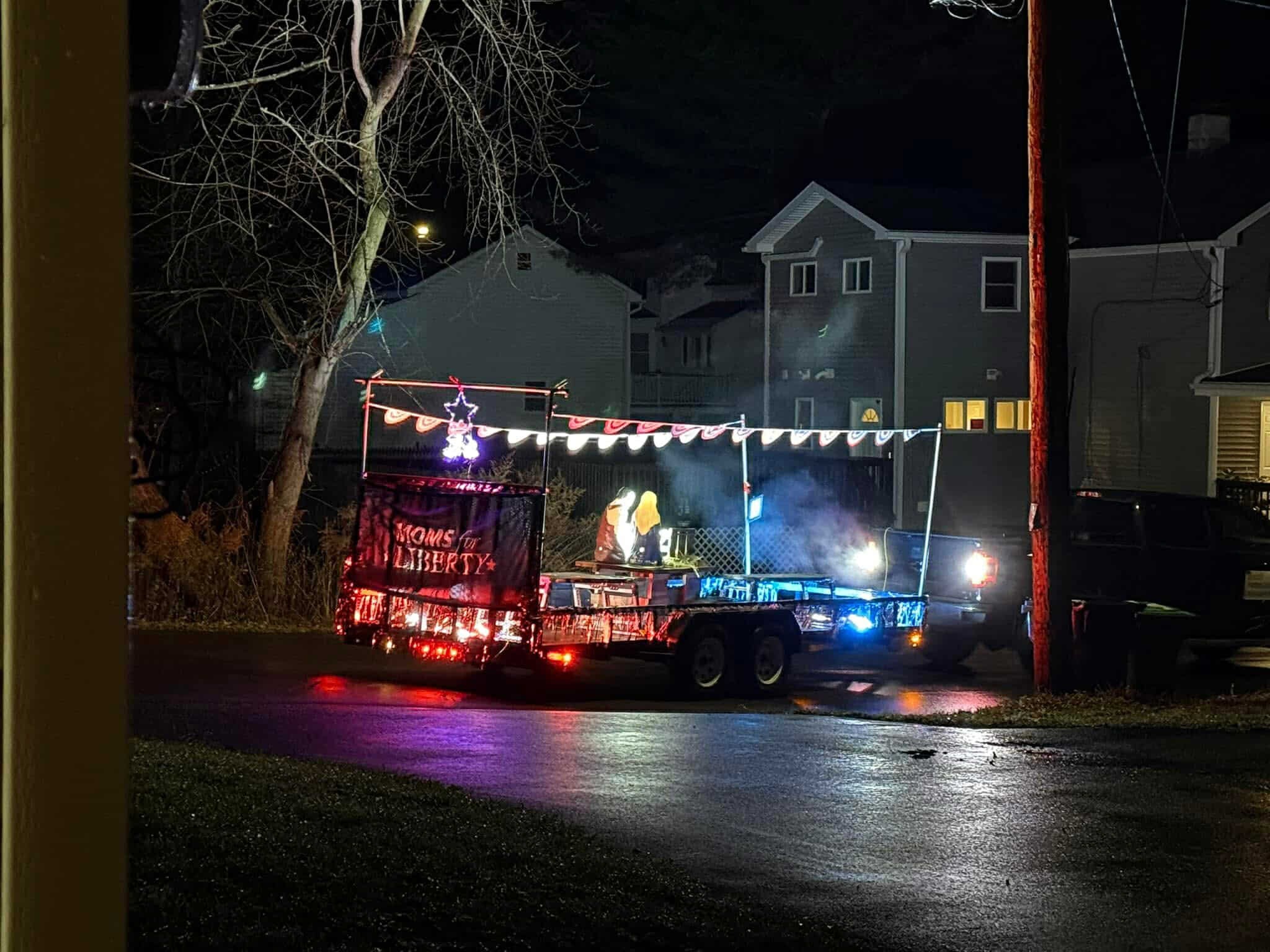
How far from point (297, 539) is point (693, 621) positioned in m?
8.61

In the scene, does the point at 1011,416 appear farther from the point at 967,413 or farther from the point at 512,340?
the point at 512,340

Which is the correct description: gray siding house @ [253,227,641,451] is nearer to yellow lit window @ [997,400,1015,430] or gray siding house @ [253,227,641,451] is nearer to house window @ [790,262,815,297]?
house window @ [790,262,815,297]

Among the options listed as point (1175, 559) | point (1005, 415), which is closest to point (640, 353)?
point (1005, 415)

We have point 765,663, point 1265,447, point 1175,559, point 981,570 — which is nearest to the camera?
point 765,663

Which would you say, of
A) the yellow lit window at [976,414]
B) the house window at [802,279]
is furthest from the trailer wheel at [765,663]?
the house window at [802,279]

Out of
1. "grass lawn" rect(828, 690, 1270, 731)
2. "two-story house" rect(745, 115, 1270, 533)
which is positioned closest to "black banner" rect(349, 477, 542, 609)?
"grass lawn" rect(828, 690, 1270, 731)

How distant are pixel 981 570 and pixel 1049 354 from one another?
3442mm

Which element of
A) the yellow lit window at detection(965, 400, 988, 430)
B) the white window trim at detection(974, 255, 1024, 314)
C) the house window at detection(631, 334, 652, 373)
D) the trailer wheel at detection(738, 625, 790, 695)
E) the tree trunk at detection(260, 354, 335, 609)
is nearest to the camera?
the trailer wheel at detection(738, 625, 790, 695)

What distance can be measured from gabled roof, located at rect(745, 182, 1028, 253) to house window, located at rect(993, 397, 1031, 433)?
3.44 metres

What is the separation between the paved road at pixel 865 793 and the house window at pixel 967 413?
21.7 m

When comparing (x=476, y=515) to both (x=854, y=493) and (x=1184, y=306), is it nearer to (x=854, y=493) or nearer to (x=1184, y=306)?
(x=854, y=493)

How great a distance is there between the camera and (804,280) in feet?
126

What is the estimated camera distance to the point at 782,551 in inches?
971

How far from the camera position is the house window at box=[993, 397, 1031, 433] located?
36531mm
